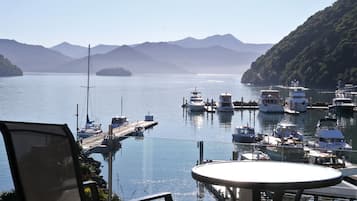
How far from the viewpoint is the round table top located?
1.87 m

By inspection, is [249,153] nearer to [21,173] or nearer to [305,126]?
[21,173]

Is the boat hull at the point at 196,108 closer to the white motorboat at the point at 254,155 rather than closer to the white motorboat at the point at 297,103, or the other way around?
the white motorboat at the point at 297,103

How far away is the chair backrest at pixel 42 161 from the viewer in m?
1.54

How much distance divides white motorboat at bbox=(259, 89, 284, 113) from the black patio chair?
40.7m

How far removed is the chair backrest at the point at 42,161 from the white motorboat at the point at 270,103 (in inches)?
1602

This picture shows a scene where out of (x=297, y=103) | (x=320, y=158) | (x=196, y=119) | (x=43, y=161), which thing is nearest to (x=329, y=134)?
(x=196, y=119)

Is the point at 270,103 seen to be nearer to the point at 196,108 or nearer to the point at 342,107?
the point at 342,107

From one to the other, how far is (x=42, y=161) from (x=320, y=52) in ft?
230

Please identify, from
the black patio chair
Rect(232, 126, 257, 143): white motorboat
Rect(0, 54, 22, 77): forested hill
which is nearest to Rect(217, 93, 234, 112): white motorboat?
Rect(232, 126, 257, 143): white motorboat

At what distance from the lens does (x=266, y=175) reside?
2.04 meters

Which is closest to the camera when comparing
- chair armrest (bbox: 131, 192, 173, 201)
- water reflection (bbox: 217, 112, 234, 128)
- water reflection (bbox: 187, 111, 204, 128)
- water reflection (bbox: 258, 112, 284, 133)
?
chair armrest (bbox: 131, 192, 173, 201)

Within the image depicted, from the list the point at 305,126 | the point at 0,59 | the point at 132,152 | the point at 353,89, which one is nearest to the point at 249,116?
the point at 305,126

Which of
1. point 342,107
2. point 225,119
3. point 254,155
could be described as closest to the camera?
point 254,155

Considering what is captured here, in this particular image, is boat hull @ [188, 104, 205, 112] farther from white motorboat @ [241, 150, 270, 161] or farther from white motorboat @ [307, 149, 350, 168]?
white motorboat @ [241, 150, 270, 161]
